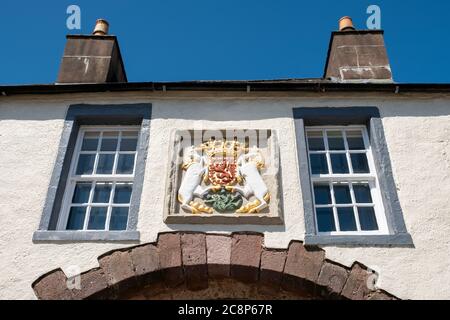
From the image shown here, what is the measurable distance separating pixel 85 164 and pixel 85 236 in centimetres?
119

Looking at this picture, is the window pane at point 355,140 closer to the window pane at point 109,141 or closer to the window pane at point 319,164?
the window pane at point 319,164

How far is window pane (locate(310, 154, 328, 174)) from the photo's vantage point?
5.96 metres

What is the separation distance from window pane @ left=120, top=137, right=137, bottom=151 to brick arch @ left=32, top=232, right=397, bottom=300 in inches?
62.0

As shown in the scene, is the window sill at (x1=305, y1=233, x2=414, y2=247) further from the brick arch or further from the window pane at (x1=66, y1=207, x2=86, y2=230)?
the window pane at (x1=66, y1=207, x2=86, y2=230)

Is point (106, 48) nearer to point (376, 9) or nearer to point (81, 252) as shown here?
point (81, 252)

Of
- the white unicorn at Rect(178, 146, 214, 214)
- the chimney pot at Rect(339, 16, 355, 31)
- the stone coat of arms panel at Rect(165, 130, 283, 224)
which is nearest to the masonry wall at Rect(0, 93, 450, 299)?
the stone coat of arms panel at Rect(165, 130, 283, 224)

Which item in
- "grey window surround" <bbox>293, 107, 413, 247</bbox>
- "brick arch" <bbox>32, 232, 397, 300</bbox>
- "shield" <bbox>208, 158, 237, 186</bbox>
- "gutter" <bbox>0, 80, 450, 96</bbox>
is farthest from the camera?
"gutter" <bbox>0, 80, 450, 96</bbox>

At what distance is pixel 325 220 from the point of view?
5.55 metres

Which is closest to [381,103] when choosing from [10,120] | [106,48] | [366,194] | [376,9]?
[366,194]

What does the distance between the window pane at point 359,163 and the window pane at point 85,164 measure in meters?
3.21

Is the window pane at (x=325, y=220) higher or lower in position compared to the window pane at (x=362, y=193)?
lower

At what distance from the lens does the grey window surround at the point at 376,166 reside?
5132mm

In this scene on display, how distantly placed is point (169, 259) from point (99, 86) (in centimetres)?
270

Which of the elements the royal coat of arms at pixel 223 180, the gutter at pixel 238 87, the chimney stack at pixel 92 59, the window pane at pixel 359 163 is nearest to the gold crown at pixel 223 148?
the royal coat of arms at pixel 223 180
